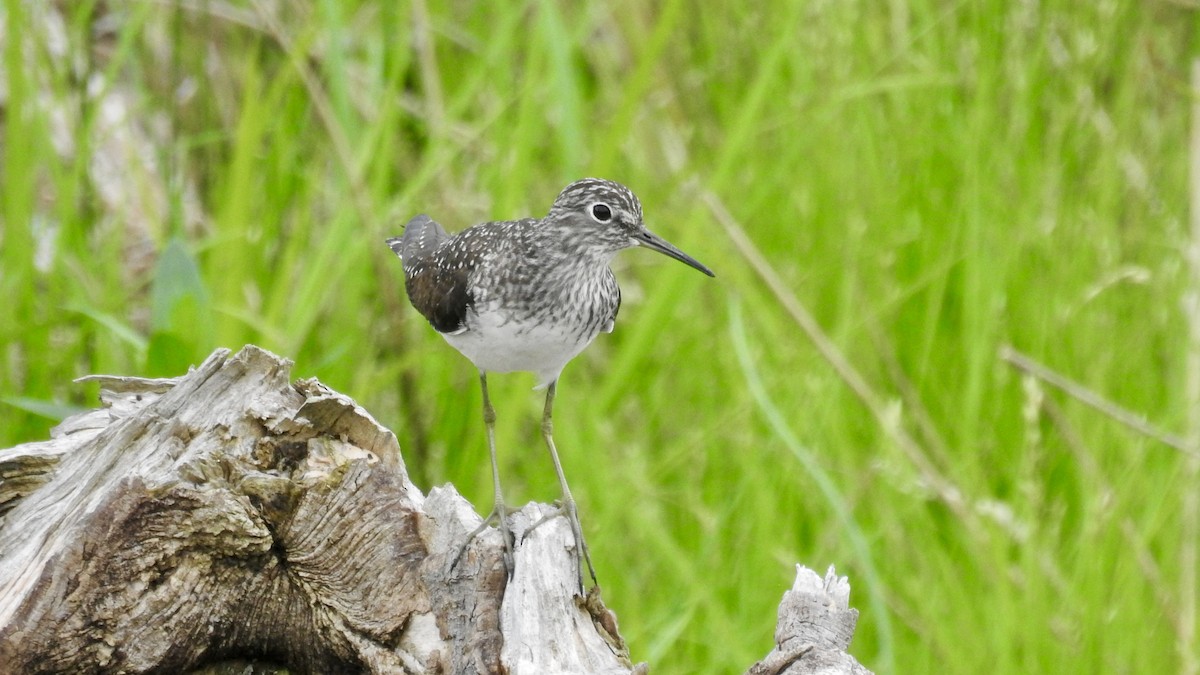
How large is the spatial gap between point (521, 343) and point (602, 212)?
549 mm

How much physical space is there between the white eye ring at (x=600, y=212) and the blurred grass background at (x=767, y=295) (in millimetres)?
675

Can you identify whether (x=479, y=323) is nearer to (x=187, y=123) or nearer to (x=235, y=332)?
(x=235, y=332)

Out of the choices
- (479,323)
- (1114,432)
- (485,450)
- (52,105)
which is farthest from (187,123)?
(1114,432)

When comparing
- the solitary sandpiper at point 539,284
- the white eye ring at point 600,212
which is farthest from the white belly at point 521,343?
the white eye ring at point 600,212

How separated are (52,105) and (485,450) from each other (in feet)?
7.73

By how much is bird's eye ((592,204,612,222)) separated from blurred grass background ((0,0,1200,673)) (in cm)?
67

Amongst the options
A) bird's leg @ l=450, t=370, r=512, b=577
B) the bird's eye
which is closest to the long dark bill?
the bird's eye

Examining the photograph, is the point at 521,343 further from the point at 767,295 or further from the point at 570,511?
the point at 767,295

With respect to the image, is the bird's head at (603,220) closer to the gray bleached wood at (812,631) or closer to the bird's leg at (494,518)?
the bird's leg at (494,518)

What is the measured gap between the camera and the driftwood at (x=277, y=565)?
2.98 meters

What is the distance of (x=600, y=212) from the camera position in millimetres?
4152

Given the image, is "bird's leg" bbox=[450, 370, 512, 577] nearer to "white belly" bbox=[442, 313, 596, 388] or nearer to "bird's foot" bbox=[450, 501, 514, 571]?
"bird's foot" bbox=[450, 501, 514, 571]

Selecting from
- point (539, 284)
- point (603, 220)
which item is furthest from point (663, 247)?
point (539, 284)

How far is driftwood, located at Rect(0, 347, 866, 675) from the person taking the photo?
2979mm
